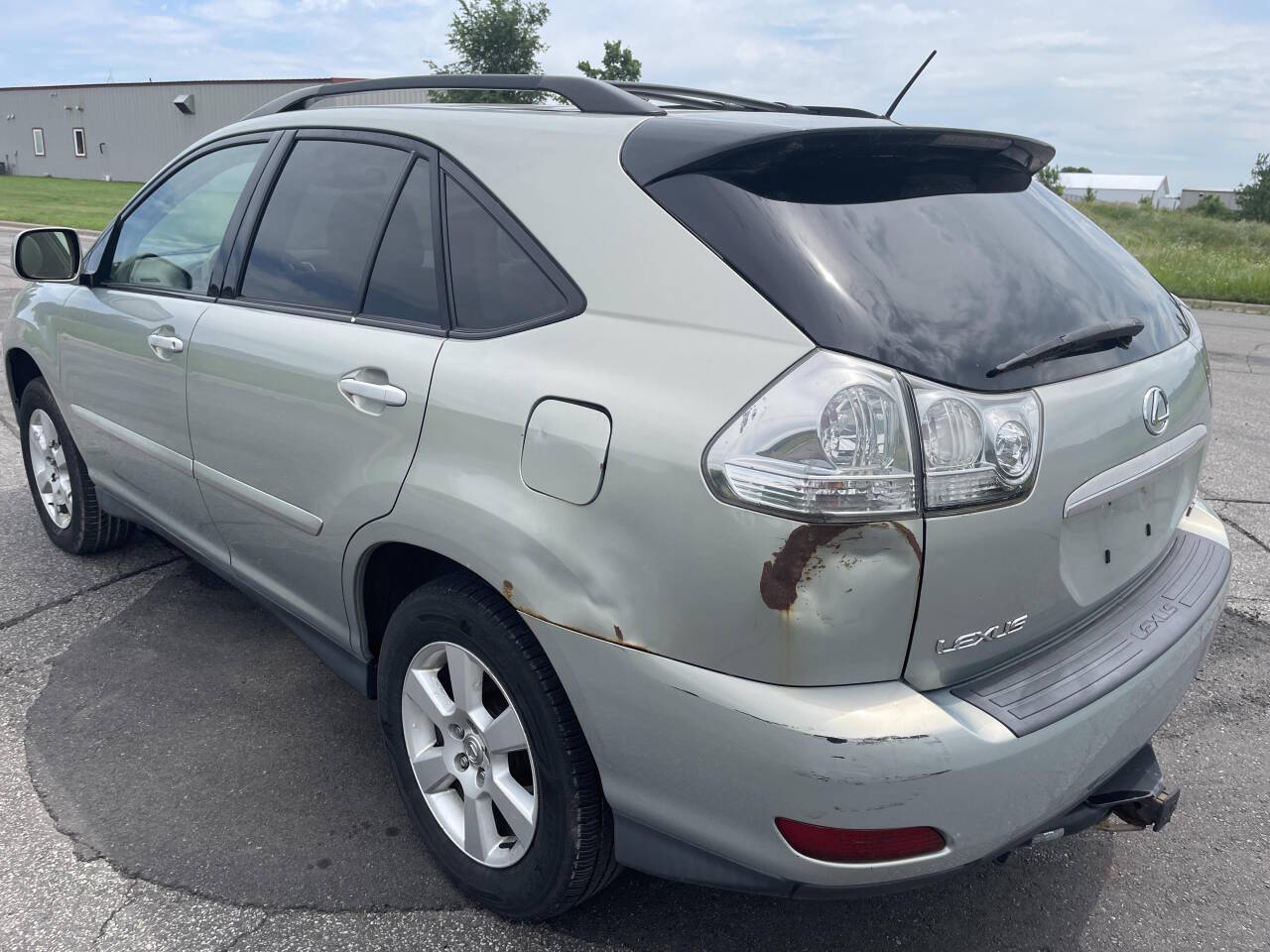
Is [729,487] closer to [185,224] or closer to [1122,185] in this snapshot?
[185,224]

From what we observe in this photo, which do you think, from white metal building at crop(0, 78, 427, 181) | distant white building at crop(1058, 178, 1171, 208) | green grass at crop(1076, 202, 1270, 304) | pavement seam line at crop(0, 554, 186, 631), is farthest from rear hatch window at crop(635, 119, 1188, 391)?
distant white building at crop(1058, 178, 1171, 208)

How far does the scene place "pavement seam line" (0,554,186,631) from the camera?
143 inches

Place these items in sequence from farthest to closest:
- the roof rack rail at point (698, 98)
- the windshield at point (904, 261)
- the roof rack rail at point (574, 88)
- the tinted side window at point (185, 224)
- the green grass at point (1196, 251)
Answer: the green grass at point (1196, 251) → the tinted side window at point (185, 224) → the roof rack rail at point (698, 98) → the roof rack rail at point (574, 88) → the windshield at point (904, 261)

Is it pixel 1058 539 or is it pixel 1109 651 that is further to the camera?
pixel 1109 651

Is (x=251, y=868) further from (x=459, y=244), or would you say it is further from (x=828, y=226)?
(x=828, y=226)

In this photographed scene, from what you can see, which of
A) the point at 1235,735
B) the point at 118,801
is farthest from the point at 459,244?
the point at 1235,735

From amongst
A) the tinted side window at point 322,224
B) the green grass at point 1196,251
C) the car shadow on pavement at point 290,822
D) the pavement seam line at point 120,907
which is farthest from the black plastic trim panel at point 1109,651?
the green grass at point 1196,251

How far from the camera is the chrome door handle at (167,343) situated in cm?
299

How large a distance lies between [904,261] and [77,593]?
345 cm

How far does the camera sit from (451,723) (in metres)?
2.23

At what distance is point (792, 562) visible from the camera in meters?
1.58

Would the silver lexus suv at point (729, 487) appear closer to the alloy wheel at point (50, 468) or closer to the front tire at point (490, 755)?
the front tire at point (490, 755)

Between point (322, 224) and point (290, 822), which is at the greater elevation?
point (322, 224)

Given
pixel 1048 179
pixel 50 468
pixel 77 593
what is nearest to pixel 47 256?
pixel 50 468
